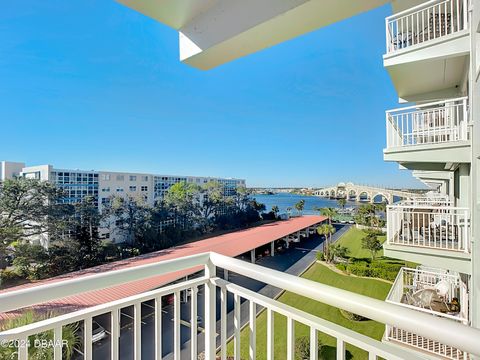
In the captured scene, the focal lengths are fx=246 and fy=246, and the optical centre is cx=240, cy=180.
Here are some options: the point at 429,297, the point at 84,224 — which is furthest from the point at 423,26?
the point at 84,224

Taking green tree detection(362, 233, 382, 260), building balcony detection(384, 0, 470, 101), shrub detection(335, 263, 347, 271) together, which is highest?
building balcony detection(384, 0, 470, 101)

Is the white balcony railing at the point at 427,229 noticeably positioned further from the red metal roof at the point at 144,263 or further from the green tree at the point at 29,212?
the green tree at the point at 29,212

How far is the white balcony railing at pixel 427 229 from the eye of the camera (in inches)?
97.4

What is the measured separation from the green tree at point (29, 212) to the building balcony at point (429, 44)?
11050 mm

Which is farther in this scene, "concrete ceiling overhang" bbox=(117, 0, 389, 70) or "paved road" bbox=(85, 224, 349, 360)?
"paved road" bbox=(85, 224, 349, 360)

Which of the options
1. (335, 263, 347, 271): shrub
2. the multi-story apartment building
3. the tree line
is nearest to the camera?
the tree line

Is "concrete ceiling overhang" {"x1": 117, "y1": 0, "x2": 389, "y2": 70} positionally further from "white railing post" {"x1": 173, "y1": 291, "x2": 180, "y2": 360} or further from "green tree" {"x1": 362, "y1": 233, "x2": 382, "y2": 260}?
"green tree" {"x1": 362, "y1": 233, "x2": 382, "y2": 260}

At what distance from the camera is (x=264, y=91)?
40.2ft

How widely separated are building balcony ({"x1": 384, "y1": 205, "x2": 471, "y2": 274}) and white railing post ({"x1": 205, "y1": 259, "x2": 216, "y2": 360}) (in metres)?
2.41

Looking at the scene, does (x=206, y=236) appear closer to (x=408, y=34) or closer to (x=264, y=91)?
(x=264, y=91)

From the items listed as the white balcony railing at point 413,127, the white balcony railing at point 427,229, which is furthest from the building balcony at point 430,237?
the white balcony railing at point 413,127

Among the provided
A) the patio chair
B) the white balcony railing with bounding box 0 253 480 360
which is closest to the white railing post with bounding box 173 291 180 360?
the white balcony railing with bounding box 0 253 480 360

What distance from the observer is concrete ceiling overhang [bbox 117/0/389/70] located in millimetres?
695

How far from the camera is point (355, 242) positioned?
13570 millimetres
